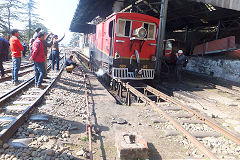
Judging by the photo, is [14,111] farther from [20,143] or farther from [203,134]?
[203,134]

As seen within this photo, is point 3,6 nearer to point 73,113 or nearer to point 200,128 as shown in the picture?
point 73,113

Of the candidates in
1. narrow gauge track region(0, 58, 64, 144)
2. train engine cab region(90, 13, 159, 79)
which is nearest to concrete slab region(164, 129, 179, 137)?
narrow gauge track region(0, 58, 64, 144)

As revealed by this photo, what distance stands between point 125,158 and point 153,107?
2.96 metres

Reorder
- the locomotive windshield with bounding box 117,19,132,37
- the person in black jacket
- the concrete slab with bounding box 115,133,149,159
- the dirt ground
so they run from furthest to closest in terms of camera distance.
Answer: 1. the person in black jacket
2. the locomotive windshield with bounding box 117,19,132,37
3. the dirt ground
4. the concrete slab with bounding box 115,133,149,159

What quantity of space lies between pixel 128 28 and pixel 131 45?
79cm

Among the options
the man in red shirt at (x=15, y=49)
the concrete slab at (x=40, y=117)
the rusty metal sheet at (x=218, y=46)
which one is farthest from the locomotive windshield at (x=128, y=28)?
the rusty metal sheet at (x=218, y=46)

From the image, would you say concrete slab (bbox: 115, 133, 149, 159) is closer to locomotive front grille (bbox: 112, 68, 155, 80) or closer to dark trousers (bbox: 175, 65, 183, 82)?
locomotive front grille (bbox: 112, 68, 155, 80)

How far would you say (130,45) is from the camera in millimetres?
8172

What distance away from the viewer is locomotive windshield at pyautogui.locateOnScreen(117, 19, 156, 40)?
25.9 ft

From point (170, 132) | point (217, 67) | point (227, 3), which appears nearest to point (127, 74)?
point (170, 132)

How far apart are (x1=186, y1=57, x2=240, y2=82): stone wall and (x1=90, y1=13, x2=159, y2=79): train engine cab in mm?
5253

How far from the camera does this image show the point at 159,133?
3959mm

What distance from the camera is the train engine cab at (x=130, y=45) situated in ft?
25.8

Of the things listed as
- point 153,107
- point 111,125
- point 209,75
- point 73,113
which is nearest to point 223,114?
point 153,107
